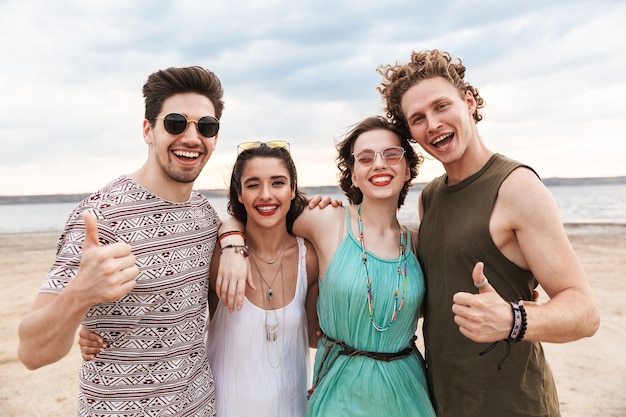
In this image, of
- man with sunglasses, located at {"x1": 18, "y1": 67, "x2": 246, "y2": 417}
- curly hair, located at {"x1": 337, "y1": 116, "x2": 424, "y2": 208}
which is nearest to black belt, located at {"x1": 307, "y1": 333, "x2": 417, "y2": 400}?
man with sunglasses, located at {"x1": 18, "y1": 67, "x2": 246, "y2": 417}

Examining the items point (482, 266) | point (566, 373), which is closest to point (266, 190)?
point (482, 266)

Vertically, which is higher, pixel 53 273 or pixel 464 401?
pixel 53 273

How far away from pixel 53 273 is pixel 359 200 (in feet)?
7.66

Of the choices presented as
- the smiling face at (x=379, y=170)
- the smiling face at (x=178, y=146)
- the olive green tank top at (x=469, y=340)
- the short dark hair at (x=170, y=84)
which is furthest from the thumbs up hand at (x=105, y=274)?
the olive green tank top at (x=469, y=340)

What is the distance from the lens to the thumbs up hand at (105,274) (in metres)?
2.06

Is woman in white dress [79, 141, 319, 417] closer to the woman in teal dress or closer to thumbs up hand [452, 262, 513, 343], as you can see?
the woman in teal dress

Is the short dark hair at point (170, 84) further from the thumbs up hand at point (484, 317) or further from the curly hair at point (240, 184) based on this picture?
the thumbs up hand at point (484, 317)

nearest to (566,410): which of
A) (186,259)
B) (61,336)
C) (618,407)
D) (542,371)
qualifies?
(618,407)

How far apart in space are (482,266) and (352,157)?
1.64m

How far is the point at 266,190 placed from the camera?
3.23 metres

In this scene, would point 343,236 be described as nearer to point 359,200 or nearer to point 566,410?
point 359,200

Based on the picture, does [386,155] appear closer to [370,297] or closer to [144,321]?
[370,297]

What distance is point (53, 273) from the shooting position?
2330mm

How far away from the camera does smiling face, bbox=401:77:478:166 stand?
10.2ft
